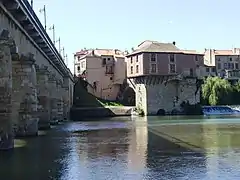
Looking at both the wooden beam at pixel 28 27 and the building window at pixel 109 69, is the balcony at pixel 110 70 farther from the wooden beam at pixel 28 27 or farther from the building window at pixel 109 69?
the wooden beam at pixel 28 27

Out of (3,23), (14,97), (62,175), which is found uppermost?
(3,23)

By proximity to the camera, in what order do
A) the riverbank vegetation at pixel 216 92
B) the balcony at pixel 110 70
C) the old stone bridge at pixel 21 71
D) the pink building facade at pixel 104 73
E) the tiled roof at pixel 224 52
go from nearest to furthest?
the old stone bridge at pixel 21 71 → the riverbank vegetation at pixel 216 92 → the pink building facade at pixel 104 73 → the balcony at pixel 110 70 → the tiled roof at pixel 224 52

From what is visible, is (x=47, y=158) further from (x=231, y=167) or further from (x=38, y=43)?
(x=38, y=43)

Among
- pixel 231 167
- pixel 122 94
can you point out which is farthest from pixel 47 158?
pixel 122 94

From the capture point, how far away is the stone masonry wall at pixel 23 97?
122ft

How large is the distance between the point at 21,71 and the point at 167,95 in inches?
2544

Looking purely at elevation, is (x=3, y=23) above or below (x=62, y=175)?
above

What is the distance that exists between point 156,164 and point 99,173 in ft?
10.4

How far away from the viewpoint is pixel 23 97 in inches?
1484

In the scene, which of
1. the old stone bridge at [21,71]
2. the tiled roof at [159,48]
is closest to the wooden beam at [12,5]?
the old stone bridge at [21,71]

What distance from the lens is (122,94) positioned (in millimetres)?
115312

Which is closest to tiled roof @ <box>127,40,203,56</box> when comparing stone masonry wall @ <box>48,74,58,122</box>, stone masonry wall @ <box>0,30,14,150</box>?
stone masonry wall @ <box>48,74,58,122</box>

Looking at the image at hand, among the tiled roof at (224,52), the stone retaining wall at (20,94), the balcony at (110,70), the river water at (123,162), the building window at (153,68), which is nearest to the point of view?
the river water at (123,162)

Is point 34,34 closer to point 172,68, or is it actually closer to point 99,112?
point 99,112
